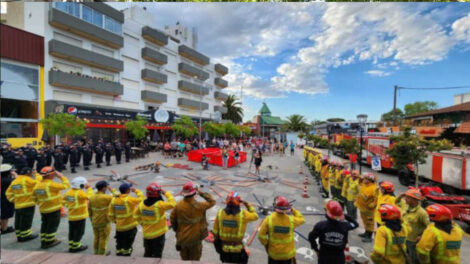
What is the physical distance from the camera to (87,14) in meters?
25.3

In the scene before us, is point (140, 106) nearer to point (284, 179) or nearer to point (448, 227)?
point (284, 179)

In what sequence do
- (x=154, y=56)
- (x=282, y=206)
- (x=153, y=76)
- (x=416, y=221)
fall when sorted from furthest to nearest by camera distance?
(x=154, y=56), (x=153, y=76), (x=416, y=221), (x=282, y=206)

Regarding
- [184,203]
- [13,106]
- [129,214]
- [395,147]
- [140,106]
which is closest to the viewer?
[184,203]

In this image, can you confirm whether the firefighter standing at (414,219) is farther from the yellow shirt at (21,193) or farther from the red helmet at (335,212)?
the yellow shirt at (21,193)

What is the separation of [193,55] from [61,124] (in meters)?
32.2

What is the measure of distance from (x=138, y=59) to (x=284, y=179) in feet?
101

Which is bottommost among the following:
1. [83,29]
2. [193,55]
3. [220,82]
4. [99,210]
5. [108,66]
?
[99,210]

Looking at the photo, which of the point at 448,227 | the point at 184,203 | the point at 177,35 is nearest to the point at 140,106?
the point at 177,35

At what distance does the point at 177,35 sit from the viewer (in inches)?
1861

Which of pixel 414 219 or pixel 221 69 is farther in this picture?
pixel 221 69

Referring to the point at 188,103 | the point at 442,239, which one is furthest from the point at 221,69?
the point at 442,239

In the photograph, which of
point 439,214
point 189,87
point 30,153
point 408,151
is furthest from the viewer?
point 189,87

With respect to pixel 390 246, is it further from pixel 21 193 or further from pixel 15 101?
pixel 15 101

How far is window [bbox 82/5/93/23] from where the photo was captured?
81.9 feet
